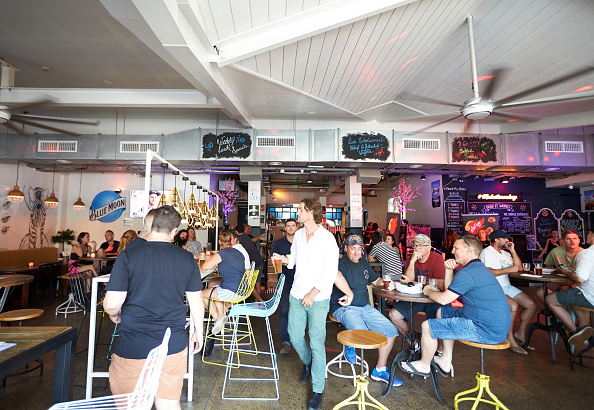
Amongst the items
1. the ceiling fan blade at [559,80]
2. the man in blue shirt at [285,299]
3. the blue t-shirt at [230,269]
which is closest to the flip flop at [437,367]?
the man in blue shirt at [285,299]

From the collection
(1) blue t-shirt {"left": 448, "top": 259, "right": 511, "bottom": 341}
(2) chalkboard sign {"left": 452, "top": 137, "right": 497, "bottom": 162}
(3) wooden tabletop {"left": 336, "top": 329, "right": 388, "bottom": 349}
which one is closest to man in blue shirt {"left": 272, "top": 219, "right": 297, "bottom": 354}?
(3) wooden tabletop {"left": 336, "top": 329, "right": 388, "bottom": 349}

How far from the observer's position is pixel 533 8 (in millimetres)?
3408

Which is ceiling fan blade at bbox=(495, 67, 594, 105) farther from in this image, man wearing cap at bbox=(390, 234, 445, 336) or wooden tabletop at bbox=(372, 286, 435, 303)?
wooden tabletop at bbox=(372, 286, 435, 303)

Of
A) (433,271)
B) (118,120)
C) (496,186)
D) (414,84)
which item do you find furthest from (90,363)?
(496,186)

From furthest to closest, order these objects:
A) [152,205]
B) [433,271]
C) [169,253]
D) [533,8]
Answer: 1. [152,205]
2. [433,271]
3. [533,8]
4. [169,253]

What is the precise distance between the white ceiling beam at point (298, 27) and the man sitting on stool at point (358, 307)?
2150 mm

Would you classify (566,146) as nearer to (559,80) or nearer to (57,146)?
(559,80)

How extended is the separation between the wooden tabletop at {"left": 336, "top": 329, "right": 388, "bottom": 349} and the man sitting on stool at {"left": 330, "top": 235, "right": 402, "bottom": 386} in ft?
1.00

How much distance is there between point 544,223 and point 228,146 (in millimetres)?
9095

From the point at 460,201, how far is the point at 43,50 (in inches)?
385

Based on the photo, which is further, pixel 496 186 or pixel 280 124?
pixel 496 186

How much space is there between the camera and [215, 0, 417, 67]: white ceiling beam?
10.5ft

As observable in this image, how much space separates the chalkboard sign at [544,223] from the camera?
9594 mm

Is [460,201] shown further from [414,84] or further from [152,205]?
[152,205]
